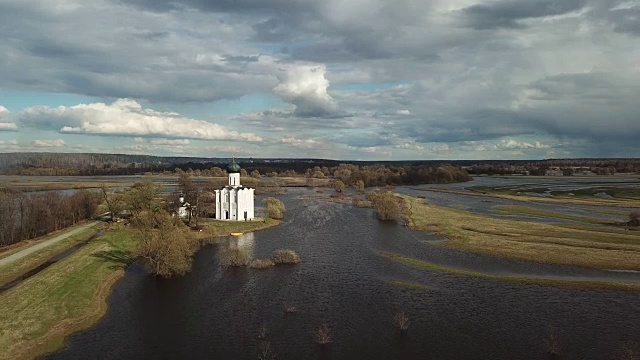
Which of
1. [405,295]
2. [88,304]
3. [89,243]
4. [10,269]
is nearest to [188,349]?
[88,304]

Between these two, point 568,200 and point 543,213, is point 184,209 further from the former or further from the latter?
point 568,200

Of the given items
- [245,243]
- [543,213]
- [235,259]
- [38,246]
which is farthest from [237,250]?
[543,213]

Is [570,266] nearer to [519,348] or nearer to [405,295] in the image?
[405,295]

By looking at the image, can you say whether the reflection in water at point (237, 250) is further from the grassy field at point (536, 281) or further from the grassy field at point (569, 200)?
the grassy field at point (569, 200)

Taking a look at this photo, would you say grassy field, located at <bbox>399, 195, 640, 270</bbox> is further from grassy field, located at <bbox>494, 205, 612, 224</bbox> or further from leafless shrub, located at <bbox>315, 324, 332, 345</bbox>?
leafless shrub, located at <bbox>315, 324, 332, 345</bbox>

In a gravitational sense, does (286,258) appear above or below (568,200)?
below
